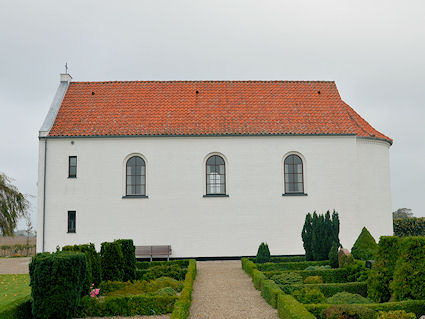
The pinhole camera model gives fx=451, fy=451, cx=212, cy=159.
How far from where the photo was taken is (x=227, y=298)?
1287 cm

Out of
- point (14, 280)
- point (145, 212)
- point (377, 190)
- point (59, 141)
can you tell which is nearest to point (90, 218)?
point (145, 212)

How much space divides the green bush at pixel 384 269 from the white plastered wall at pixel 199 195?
11.1m

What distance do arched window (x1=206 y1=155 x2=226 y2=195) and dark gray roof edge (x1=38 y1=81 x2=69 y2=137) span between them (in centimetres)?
844

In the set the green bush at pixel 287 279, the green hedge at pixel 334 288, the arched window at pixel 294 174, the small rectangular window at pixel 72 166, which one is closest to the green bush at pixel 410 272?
the green hedge at pixel 334 288

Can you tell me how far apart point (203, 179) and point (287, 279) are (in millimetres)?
9726

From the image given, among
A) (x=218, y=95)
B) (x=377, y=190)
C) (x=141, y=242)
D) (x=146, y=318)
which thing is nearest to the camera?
(x=146, y=318)

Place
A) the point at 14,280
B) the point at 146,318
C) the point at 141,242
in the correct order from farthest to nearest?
the point at 141,242, the point at 14,280, the point at 146,318

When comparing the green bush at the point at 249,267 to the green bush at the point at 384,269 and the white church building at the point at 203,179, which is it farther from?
the green bush at the point at 384,269

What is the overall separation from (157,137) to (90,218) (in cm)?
530

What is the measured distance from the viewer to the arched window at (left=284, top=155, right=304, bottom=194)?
77.5 feet

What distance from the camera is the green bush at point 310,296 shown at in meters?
11.4

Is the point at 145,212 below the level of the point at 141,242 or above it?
above

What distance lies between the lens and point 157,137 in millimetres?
23312

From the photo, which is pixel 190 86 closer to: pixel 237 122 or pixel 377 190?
pixel 237 122
